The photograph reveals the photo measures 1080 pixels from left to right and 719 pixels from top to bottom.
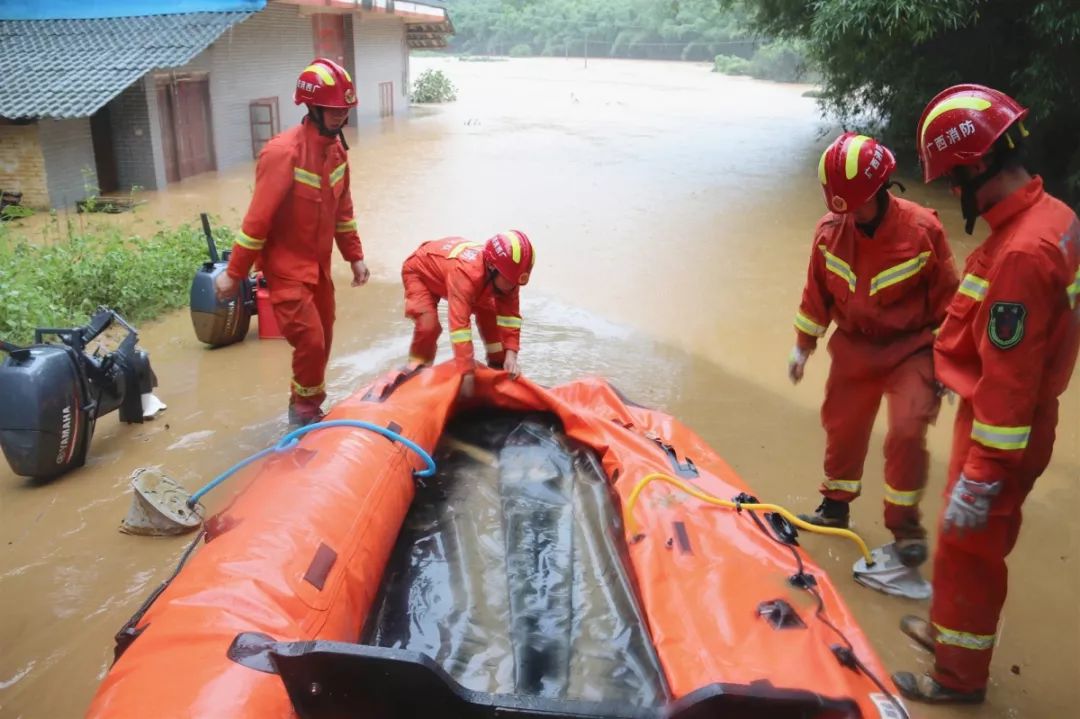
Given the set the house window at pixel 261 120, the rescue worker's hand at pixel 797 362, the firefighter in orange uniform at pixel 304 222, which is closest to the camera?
the rescue worker's hand at pixel 797 362

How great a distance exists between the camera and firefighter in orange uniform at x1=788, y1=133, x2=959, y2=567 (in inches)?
107

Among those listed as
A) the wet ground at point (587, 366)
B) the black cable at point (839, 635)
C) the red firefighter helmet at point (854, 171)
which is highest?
the red firefighter helmet at point (854, 171)

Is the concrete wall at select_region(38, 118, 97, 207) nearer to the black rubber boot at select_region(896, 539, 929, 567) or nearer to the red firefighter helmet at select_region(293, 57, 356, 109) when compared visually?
the red firefighter helmet at select_region(293, 57, 356, 109)

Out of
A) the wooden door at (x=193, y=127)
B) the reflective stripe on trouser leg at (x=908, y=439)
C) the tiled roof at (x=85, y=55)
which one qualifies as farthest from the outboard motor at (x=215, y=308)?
the wooden door at (x=193, y=127)

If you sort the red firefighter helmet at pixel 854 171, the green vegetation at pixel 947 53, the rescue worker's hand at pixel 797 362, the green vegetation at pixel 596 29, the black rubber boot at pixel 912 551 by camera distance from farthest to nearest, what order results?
1. the green vegetation at pixel 596 29
2. the green vegetation at pixel 947 53
3. the rescue worker's hand at pixel 797 362
4. the black rubber boot at pixel 912 551
5. the red firefighter helmet at pixel 854 171

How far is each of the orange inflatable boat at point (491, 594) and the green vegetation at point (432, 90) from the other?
23.6 m

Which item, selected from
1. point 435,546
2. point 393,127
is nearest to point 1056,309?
point 435,546

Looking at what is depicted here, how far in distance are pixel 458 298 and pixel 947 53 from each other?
9.95 m

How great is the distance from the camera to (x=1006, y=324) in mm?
2031

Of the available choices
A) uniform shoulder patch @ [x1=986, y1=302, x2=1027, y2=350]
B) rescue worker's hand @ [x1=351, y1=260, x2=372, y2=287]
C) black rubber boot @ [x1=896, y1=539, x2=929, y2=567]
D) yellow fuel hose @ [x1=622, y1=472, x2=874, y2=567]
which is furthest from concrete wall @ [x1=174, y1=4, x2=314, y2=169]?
uniform shoulder patch @ [x1=986, y1=302, x2=1027, y2=350]

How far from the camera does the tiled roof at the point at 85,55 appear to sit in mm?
9891

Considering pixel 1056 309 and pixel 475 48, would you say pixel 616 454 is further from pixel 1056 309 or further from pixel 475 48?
pixel 475 48

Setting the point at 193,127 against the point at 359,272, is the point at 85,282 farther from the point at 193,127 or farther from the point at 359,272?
the point at 193,127

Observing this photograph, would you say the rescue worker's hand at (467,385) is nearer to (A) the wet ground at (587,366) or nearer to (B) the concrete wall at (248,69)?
(A) the wet ground at (587,366)
